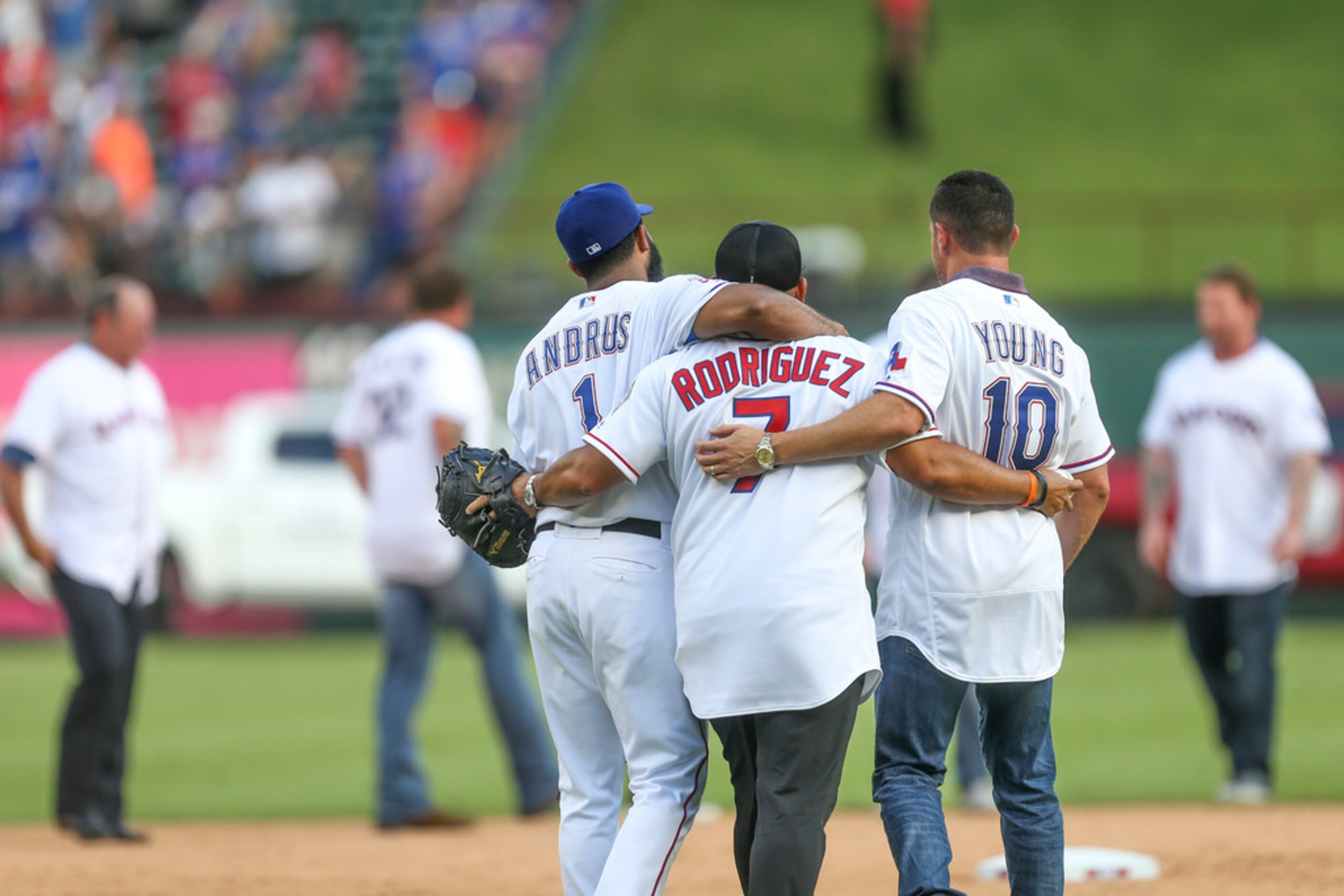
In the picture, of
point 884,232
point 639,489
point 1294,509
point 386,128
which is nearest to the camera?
point 639,489

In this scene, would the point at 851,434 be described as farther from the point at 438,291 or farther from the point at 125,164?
the point at 125,164

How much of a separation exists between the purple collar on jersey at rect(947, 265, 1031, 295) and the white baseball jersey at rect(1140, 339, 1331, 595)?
3.97m

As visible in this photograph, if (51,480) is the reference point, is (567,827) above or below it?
below

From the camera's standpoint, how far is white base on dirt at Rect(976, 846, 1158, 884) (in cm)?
681

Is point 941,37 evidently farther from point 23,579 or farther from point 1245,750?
point 1245,750

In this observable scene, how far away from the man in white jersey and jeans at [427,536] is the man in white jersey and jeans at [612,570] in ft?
9.99

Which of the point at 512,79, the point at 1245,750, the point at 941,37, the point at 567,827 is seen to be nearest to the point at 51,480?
the point at 567,827

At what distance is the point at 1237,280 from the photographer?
888 centimetres

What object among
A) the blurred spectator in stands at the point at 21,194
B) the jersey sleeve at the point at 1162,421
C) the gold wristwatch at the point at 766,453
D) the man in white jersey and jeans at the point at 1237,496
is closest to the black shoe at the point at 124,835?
the gold wristwatch at the point at 766,453

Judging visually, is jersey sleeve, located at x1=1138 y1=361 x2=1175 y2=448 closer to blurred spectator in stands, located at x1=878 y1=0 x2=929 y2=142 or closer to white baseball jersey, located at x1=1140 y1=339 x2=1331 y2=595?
white baseball jersey, located at x1=1140 y1=339 x2=1331 y2=595

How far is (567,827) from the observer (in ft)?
17.5

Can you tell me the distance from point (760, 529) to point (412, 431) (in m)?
3.95

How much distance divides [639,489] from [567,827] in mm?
1012

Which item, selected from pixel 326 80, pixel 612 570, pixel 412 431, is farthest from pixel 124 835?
pixel 326 80
